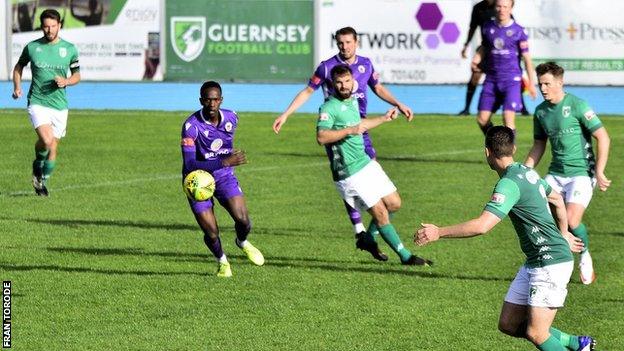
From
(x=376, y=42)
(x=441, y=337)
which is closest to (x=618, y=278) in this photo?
(x=441, y=337)

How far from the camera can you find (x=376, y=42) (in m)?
36.2

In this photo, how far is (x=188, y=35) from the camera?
1487 inches

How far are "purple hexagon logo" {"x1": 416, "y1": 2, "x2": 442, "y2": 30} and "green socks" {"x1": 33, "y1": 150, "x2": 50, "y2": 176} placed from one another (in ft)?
58.4

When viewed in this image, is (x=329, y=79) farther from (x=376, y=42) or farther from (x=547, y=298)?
(x=376, y=42)

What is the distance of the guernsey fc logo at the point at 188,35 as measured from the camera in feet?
124

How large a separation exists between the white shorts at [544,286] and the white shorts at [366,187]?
4848 millimetres

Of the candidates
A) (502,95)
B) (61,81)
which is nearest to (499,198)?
(61,81)

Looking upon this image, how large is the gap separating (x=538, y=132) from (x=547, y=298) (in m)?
4.31

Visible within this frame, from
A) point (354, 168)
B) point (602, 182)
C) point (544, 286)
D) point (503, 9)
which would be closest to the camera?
point (544, 286)

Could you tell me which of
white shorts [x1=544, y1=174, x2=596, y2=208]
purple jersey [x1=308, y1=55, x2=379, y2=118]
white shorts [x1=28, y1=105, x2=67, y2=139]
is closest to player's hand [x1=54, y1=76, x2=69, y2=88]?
white shorts [x1=28, y1=105, x2=67, y2=139]

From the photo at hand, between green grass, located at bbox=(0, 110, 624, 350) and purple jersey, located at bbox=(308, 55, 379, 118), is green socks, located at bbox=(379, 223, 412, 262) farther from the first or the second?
purple jersey, located at bbox=(308, 55, 379, 118)

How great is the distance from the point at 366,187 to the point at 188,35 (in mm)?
24276

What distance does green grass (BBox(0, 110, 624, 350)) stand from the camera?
11.1 metres

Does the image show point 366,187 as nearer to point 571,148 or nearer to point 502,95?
point 571,148
